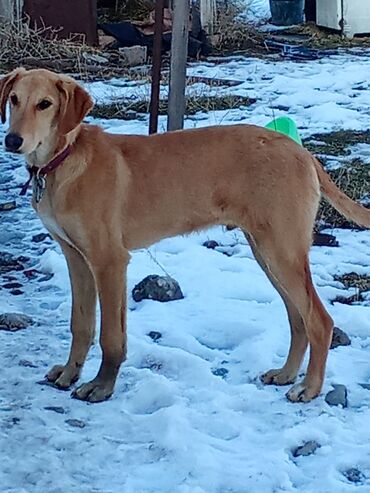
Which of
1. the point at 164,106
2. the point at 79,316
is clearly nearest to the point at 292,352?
the point at 79,316

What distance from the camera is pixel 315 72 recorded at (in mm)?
10664

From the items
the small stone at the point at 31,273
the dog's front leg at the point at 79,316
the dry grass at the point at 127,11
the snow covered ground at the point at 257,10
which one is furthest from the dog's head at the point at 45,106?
the snow covered ground at the point at 257,10

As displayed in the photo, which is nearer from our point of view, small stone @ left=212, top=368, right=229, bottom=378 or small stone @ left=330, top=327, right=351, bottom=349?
small stone @ left=212, top=368, right=229, bottom=378

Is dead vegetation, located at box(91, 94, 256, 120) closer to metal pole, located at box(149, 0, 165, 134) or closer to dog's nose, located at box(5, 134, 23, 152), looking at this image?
metal pole, located at box(149, 0, 165, 134)

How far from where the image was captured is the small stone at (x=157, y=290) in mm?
4750

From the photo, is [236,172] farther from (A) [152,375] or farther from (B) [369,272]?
(B) [369,272]

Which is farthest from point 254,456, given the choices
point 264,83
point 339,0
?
point 339,0

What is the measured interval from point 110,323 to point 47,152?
703 millimetres

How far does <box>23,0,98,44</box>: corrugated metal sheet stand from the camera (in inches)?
460

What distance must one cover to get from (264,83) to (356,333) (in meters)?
6.00

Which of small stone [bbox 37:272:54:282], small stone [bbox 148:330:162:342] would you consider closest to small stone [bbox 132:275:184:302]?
small stone [bbox 148:330:162:342]

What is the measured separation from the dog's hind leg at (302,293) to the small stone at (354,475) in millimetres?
544

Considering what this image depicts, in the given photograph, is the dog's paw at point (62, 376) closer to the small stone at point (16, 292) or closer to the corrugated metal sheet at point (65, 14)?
the small stone at point (16, 292)

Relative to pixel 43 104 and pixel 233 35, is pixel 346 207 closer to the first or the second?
pixel 43 104
